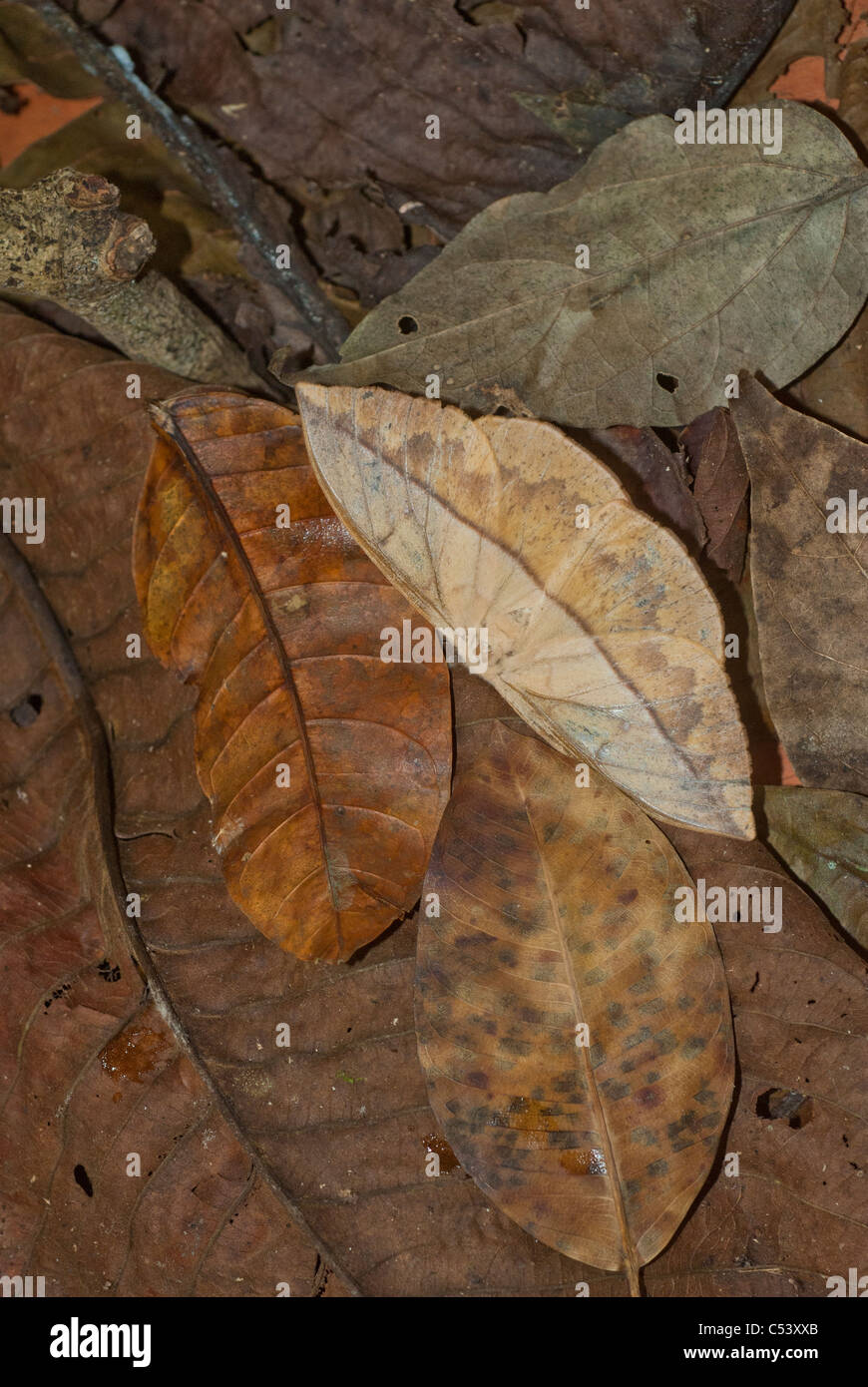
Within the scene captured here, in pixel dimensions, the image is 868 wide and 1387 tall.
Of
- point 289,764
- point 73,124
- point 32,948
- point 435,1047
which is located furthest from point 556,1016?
point 73,124

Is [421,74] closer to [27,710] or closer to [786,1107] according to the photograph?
[27,710]

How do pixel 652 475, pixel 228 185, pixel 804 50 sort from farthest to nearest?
pixel 228 185 < pixel 804 50 < pixel 652 475

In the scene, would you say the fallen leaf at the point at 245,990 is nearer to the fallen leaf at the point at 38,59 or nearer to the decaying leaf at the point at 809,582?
the fallen leaf at the point at 38,59

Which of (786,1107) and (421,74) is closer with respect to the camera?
(786,1107)

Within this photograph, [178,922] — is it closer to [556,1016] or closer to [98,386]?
[556,1016]
